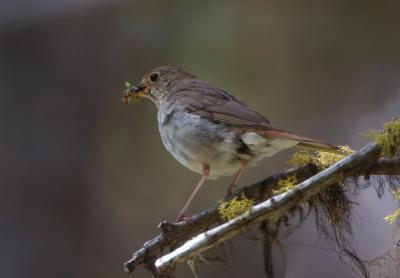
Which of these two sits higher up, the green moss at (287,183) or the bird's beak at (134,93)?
the bird's beak at (134,93)

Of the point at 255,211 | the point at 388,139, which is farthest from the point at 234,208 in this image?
the point at 388,139

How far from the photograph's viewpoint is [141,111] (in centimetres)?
669

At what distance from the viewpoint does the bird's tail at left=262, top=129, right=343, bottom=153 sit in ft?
12.5

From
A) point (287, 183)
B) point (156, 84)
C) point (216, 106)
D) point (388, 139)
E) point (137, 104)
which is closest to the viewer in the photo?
point (388, 139)

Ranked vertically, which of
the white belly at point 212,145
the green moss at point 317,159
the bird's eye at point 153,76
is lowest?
the green moss at point 317,159

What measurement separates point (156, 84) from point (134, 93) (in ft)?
0.64

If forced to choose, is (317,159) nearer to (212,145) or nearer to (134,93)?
(212,145)

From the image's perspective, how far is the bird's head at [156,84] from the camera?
17.7 ft

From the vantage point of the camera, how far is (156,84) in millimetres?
5492

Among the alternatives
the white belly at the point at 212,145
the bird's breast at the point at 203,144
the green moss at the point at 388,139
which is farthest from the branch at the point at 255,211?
the bird's breast at the point at 203,144

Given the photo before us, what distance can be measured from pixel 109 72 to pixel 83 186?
1160 mm

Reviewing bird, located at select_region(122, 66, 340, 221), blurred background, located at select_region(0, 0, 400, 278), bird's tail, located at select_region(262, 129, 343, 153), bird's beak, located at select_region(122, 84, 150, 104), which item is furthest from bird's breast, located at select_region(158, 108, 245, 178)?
blurred background, located at select_region(0, 0, 400, 278)

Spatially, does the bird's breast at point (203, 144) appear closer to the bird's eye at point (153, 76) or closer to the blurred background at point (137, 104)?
the bird's eye at point (153, 76)

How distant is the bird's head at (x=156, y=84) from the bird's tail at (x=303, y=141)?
4.54 feet
